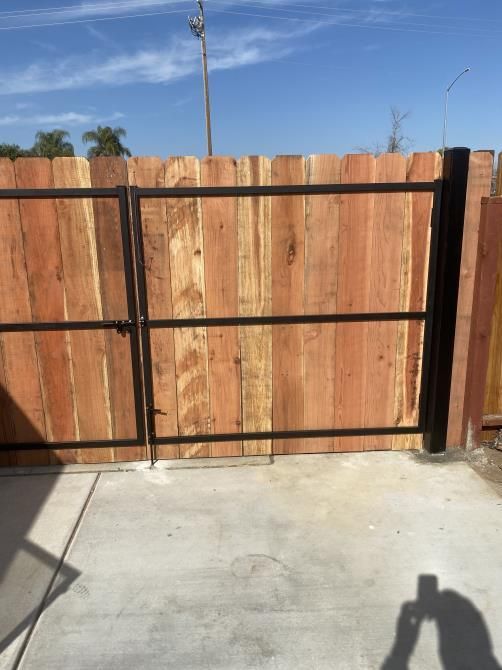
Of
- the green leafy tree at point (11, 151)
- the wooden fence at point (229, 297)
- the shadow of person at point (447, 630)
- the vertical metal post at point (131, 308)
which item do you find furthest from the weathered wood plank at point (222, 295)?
the green leafy tree at point (11, 151)

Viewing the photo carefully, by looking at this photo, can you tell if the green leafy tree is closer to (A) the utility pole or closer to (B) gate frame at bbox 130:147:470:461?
(A) the utility pole

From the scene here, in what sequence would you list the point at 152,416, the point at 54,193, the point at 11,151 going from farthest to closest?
the point at 11,151
the point at 152,416
the point at 54,193

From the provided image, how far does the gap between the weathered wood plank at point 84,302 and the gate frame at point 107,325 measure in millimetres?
36

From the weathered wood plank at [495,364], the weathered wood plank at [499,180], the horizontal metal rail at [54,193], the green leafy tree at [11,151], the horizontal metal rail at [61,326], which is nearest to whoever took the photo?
the horizontal metal rail at [54,193]

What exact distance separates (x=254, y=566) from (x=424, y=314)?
6.20 feet

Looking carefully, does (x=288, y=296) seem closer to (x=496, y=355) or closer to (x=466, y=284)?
(x=466, y=284)

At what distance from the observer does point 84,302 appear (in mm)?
3215

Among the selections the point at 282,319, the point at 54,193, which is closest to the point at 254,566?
the point at 282,319

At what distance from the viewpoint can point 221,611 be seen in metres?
2.15

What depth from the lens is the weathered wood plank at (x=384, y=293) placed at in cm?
315

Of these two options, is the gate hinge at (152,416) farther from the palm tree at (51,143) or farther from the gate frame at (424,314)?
the palm tree at (51,143)

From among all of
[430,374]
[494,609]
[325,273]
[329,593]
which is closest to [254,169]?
[325,273]

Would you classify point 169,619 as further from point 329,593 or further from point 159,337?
point 159,337

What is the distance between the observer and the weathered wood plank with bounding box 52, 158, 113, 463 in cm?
304
